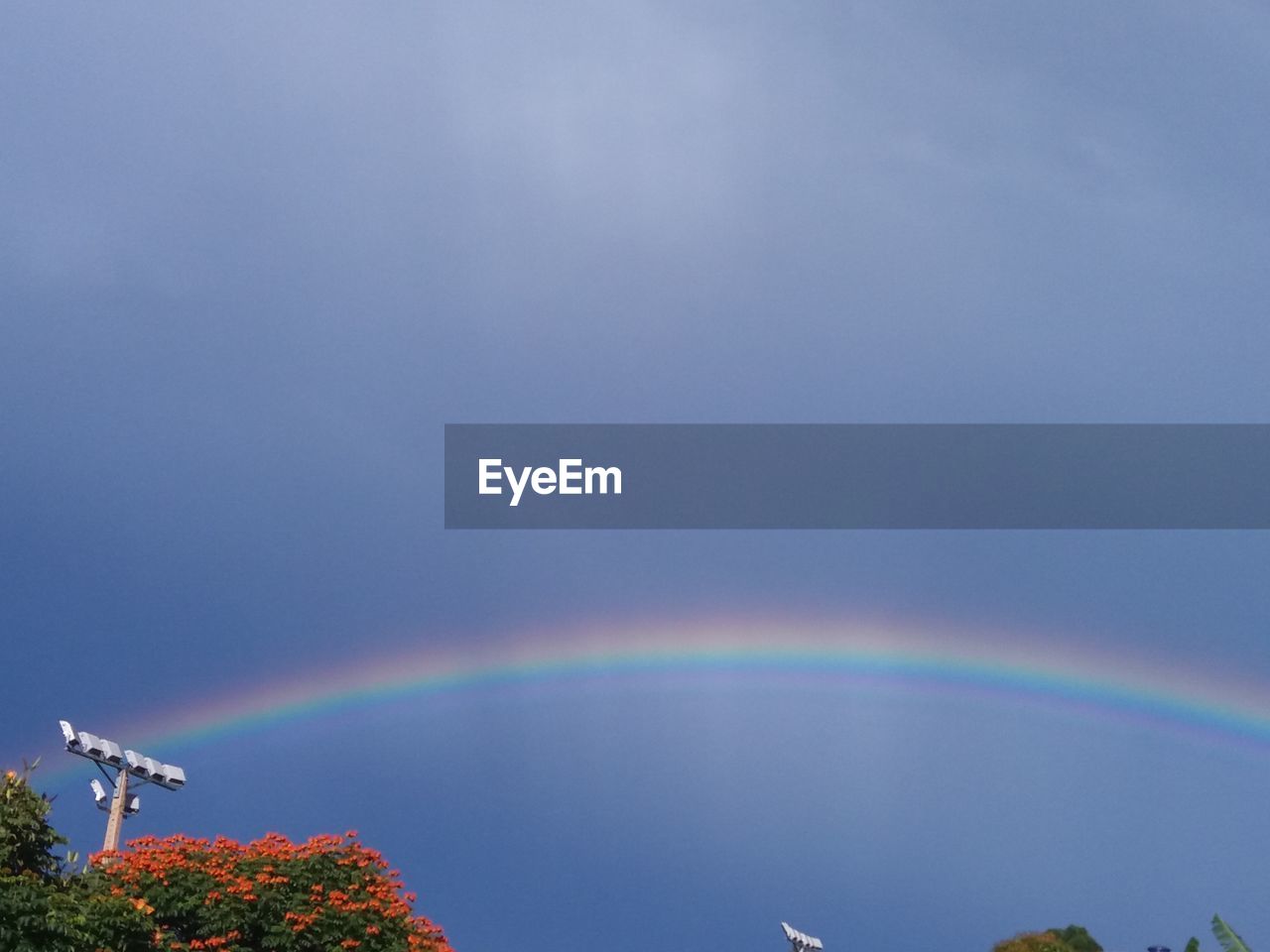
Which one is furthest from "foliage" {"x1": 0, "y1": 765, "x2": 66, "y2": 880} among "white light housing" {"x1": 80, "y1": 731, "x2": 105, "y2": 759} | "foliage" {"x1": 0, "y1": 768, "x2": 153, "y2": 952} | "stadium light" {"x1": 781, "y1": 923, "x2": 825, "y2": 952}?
"stadium light" {"x1": 781, "y1": 923, "x2": 825, "y2": 952}

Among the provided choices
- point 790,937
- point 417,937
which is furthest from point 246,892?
point 790,937

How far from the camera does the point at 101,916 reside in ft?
68.6

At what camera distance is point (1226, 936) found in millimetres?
20719

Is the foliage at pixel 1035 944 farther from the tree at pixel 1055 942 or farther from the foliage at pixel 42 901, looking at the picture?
the foliage at pixel 42 901

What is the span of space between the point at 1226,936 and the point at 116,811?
72.8ft

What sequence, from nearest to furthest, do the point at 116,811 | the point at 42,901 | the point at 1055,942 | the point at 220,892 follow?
1. the point at 42,901
2. the point at 220,892
3. the point at 116,811
4. the point at 1055,942

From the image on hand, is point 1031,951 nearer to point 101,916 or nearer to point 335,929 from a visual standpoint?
point 335,929

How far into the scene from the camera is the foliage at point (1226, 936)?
20.6 metres

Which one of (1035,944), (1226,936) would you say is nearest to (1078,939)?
(1035,944)

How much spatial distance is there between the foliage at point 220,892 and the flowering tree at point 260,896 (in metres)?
0.02

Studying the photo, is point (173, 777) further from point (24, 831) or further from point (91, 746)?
point (24, 831)

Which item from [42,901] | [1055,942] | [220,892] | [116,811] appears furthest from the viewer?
[1055,942]

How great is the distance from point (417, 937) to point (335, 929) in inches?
56.4

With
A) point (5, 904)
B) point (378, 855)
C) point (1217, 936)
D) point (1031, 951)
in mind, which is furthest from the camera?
point (1031, 951)
